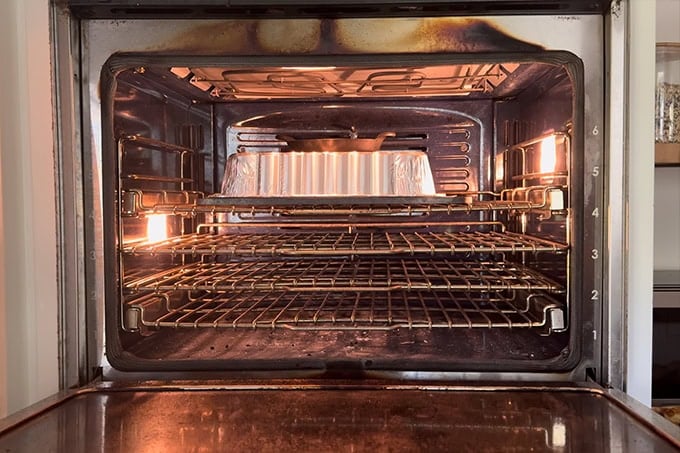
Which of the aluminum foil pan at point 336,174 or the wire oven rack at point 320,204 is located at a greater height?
the aluminum foil pan at point 336,174

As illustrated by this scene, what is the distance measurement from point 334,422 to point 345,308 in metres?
0.60

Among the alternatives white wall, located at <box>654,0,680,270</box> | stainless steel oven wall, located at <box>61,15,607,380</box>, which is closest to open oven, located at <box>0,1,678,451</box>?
stainless steel oven wall, located at <box>61,15,607,380</box>

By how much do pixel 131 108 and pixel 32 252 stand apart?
0.35 meters

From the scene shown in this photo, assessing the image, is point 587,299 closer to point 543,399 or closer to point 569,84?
point 543,399

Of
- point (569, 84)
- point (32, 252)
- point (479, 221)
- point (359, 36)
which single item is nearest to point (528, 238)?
point (479, 221)

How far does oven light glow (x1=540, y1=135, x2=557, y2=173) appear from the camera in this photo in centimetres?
113

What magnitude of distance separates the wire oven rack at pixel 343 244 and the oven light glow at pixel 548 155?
15 cm

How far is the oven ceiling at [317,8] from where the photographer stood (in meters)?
0.90

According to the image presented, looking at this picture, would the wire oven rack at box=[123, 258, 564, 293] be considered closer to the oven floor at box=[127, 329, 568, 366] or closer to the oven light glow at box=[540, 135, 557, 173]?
the oven floor at box=[127, 329, 568, 366]

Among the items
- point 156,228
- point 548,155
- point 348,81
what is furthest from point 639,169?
point 156,228

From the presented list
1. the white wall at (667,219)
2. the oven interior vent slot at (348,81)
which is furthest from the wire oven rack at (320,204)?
the white wall at (667,219)

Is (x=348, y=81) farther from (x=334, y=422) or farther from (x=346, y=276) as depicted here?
(x=334, y=422)

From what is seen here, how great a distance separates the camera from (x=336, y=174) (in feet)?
3.96

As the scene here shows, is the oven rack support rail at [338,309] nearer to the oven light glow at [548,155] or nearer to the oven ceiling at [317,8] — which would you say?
the oven light glow at [548,155]
